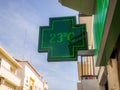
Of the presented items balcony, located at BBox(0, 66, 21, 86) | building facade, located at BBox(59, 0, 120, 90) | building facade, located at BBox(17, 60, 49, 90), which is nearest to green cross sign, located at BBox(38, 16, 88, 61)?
building facade, located at BBox(59, 0, 120, 90)

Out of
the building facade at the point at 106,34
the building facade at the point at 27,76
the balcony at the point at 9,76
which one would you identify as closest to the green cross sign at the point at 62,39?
the building facade at the point at 106,34

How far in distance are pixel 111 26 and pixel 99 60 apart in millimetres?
1560

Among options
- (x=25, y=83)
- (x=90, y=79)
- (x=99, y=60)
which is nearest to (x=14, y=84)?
(x=25, y=83)

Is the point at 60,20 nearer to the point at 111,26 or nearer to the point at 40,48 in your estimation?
the point at 40,48

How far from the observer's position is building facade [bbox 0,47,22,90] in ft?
92.7

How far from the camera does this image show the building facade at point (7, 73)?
92.7 ft

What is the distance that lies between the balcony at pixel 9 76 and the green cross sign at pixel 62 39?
23.1 m

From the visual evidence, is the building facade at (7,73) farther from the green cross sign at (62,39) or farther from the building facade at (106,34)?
the green cross sign at (62,39)

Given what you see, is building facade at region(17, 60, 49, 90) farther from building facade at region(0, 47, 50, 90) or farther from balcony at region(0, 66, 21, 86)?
balcony at region(0, 66, 21, 86)

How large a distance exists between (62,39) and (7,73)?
25.4 meters

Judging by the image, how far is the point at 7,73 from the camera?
29.5m

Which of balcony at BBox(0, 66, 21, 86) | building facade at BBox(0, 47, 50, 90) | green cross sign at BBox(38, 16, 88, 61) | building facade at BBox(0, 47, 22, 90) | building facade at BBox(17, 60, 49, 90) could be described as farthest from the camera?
building facade at BBox(17, 60, 49, 90)

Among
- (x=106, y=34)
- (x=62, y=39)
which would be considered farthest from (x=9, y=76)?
(x=106, y=34)

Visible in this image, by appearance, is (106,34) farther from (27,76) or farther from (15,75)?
(27,76)
